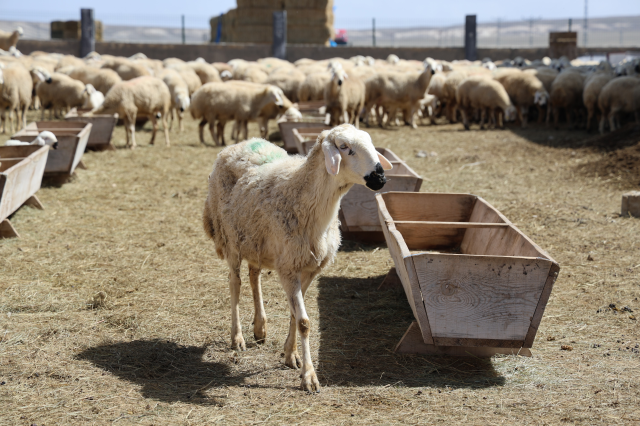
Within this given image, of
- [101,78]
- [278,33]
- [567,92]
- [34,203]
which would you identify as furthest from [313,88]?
[278,33]

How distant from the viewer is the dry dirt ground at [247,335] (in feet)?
13.8

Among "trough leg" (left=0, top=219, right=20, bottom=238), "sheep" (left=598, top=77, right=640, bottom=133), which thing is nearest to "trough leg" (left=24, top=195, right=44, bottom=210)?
"trough leg" (left=0, top=219, right=20, bottom=238)

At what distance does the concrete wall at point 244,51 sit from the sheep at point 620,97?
63.2ft

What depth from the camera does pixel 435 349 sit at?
509cm

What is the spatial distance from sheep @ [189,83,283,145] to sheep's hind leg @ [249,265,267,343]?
419 inches

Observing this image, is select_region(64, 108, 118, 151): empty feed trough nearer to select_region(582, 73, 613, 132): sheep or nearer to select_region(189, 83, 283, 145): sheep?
select_region(189, 83, 283, 145): sheep

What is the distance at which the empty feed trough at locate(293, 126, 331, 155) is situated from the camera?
9.32 meters

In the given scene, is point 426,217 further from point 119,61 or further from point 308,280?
point 119,61

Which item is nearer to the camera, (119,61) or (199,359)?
(199,359)

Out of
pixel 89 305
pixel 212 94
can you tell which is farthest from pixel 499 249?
pixel 212 94

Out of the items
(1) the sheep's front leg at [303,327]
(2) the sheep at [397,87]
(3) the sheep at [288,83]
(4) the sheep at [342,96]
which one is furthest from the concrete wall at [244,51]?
(1) the sheep's front leg at [303,327]

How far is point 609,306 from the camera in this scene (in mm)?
6156

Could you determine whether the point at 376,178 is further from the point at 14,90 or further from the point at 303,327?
the point at 14,90

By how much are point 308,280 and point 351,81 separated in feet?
45.3
